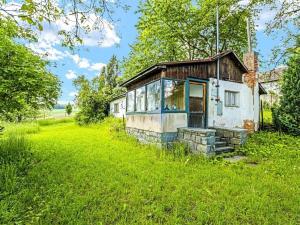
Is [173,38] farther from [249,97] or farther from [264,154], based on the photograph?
[264,154]

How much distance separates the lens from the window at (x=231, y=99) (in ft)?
34.7

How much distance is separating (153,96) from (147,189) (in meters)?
5.45

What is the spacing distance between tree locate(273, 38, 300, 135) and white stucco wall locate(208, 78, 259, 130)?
1298mm

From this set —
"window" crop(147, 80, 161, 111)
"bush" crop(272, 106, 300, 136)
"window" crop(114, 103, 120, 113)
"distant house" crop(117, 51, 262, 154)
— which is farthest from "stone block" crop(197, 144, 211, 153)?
"window" crop(114, 103, 120, 113)

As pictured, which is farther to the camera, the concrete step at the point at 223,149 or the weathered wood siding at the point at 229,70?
the weathered wood siding at the point at 229,70

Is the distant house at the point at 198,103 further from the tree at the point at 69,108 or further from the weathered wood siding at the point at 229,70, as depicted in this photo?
the tree at the point at 69,108

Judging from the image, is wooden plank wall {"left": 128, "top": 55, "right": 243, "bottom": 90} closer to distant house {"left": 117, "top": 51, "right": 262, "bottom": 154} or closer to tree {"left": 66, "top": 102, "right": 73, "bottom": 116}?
distant house {"left": 117, "top": 51, "right": 262, "bottom": 154}

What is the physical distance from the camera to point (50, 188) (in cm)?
433

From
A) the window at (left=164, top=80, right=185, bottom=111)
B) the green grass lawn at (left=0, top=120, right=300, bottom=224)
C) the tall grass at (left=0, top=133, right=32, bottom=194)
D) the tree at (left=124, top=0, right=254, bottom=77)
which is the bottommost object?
the green grass lawn at (left=0, top=120, right=300, bottom=224)

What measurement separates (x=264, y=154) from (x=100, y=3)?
7.12 m

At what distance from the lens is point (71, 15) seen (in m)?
2.99

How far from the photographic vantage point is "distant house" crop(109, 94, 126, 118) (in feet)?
66.1

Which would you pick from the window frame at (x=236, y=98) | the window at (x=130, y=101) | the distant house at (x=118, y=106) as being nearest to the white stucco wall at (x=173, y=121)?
the window frame at (x=236, y=98)

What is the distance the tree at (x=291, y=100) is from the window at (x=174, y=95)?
234 inches
